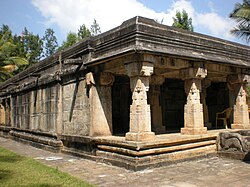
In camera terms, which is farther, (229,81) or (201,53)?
(229,81)

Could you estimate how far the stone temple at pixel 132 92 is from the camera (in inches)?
266

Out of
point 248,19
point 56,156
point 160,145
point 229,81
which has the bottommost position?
point 56,156

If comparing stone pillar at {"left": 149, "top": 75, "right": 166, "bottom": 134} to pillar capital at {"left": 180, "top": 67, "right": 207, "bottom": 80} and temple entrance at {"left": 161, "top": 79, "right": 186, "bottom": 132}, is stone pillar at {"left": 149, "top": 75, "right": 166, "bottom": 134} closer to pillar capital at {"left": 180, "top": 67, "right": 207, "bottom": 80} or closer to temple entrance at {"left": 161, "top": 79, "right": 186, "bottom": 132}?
pillar capital at {"left": 180, "top": 67, "right": 207, "bottom": 80}

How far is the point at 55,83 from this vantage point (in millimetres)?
10195

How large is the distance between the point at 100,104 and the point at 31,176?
300 cm

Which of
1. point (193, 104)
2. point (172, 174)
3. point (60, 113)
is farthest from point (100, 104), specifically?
point (172, 174)

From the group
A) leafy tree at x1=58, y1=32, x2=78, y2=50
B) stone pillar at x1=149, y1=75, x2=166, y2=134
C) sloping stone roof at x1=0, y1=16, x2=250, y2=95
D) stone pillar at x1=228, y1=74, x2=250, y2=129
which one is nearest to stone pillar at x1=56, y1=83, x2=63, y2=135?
sloping stone roof at x1=0, y1=16, x2=250, y2=95

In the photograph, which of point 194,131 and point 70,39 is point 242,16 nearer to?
point 194,131

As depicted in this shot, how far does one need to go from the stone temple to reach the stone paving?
13.6 inches

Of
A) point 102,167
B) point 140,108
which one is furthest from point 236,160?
point 102,167

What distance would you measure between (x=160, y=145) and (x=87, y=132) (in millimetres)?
2501

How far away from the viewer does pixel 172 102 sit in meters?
12.8

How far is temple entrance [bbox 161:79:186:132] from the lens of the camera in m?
12.5

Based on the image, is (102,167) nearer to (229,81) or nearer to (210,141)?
(210,141)
